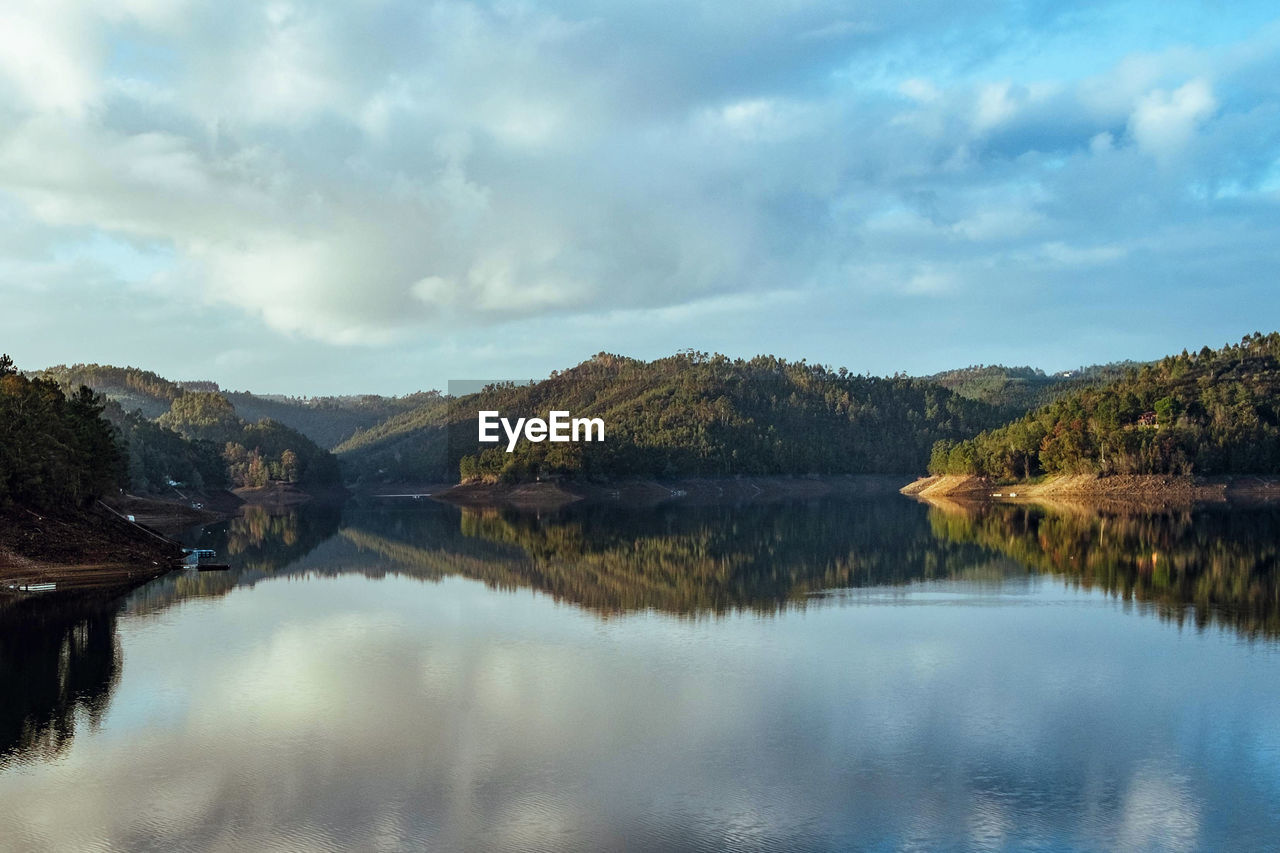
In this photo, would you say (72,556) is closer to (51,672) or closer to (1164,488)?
(51,672)

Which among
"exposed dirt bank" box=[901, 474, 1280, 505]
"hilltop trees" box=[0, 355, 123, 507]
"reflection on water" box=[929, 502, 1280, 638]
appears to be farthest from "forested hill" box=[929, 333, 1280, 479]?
"hilltop trees" box=[0, 355, 123, 507]

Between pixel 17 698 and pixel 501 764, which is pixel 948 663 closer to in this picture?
pixel 501 764

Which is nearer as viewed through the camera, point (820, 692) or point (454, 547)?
point (820, 692)

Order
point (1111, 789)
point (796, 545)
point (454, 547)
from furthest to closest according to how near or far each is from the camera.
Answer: point (454, 547) < point (796, 545) < point (1111, 789)

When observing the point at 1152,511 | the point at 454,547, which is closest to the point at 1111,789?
the point at 454,547

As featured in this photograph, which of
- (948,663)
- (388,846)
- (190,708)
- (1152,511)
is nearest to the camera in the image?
(388,846)

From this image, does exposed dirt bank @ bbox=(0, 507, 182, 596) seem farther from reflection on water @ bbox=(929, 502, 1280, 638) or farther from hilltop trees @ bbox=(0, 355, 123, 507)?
reflection on water @ bbox=(929, 502, 1280, 638)
